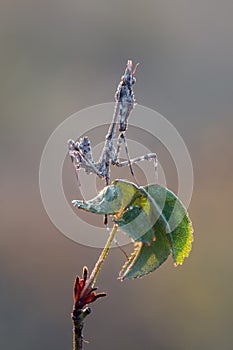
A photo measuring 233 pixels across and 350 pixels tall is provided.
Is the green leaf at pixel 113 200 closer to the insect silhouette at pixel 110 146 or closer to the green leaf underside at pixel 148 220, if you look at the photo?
the green leaf underside at pixel 148 220

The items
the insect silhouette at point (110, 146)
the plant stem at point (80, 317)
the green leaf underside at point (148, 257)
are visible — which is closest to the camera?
the plant stem at point (80, 317)

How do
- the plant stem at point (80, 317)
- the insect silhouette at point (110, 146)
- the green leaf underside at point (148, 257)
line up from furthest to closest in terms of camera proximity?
the insect silhouette at point (110, 146) → the green leaf underside at point (148, 257) → the plant stem at point (80, 317)

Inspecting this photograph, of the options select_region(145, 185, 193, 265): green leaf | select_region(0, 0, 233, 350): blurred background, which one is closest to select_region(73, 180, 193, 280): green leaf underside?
select_region(145, 185, 193, 265): green leaf

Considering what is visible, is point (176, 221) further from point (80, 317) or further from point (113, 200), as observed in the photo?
point (80, 317)

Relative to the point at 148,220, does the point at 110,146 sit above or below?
above

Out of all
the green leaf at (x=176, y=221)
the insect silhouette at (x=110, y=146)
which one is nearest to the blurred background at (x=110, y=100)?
the insect silhouette at (x=110, y=146)

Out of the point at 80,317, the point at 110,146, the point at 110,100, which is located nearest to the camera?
the point at 80,317

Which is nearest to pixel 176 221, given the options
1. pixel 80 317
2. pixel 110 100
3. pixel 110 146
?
pixel 80 317

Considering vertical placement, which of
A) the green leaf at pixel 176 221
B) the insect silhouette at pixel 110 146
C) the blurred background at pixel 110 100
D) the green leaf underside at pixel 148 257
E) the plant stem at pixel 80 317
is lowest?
the plant stem at pixel 80 317
